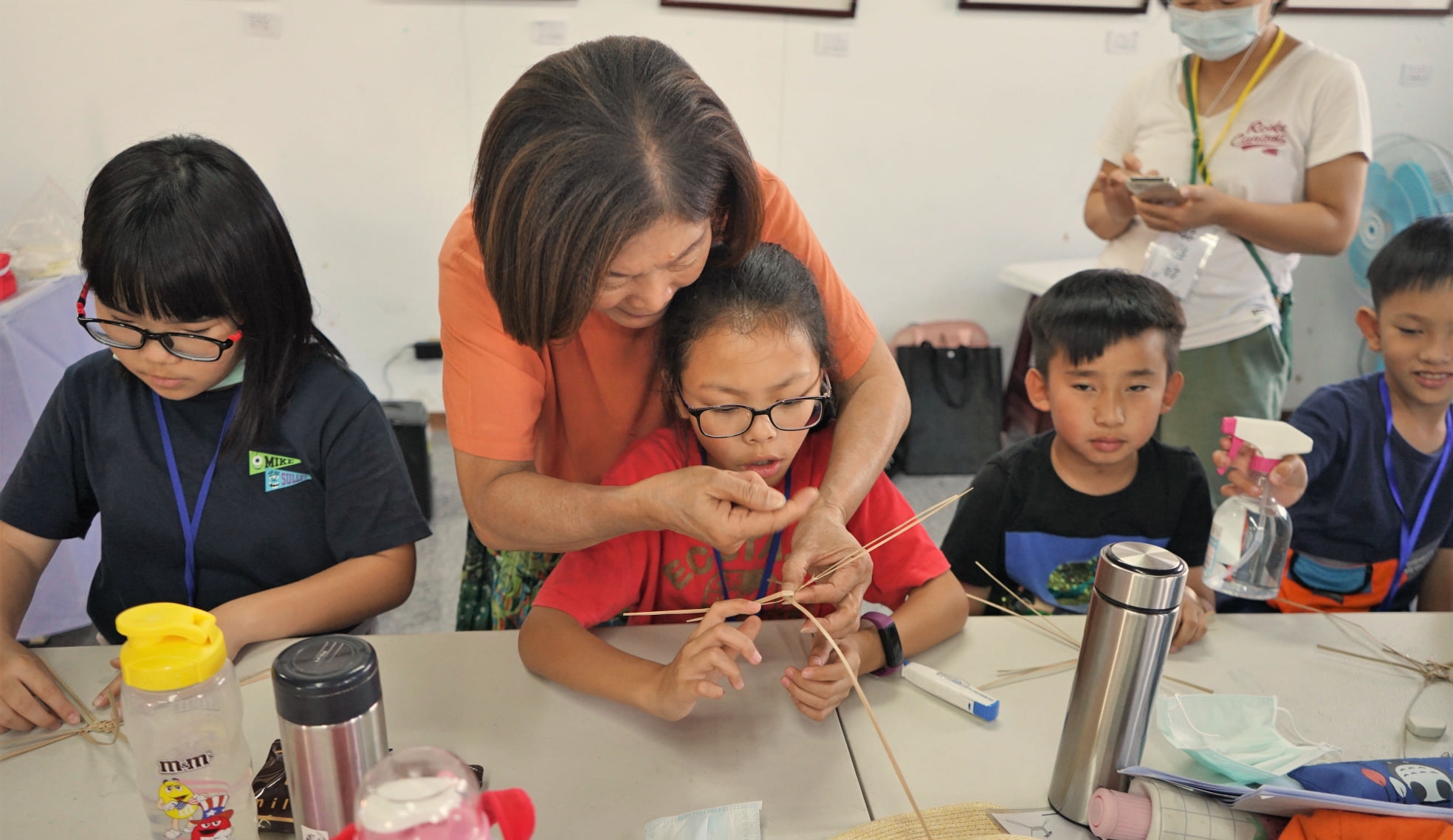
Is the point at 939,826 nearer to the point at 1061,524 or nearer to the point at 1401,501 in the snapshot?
the point at 1061,524

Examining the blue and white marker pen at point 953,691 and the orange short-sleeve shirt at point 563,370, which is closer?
the blue and white marker pen at point 953,691

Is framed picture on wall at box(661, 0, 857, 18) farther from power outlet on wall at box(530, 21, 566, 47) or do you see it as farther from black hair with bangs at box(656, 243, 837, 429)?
black hair with bangs at box(656, 243, 837, 429)

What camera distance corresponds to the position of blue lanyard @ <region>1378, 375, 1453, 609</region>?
5.77 feet

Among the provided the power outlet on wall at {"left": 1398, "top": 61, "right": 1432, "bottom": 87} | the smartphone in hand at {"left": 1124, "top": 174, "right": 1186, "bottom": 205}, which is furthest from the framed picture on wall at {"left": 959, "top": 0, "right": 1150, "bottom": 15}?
the smartphone in hand at {"left": 1124, "top": 174, "right": 1186, "bottom": 205}

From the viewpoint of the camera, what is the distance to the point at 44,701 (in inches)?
44.9

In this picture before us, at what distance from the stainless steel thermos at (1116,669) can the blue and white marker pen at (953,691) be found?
0.14m

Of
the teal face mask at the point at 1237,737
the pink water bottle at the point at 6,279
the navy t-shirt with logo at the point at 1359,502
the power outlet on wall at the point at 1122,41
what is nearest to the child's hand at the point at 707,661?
the teal face mask at the point at 1237,737


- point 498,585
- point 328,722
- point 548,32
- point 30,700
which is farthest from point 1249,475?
point 548,32

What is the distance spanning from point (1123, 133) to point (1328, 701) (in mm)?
1672

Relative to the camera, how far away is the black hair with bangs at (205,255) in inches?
52.2

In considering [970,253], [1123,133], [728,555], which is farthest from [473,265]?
[970,253]

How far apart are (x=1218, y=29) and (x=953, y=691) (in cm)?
178

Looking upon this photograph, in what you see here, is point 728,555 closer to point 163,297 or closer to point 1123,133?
point 163,297

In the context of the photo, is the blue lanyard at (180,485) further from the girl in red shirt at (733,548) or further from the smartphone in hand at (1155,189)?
the smartphone in hand at (1155,189)
